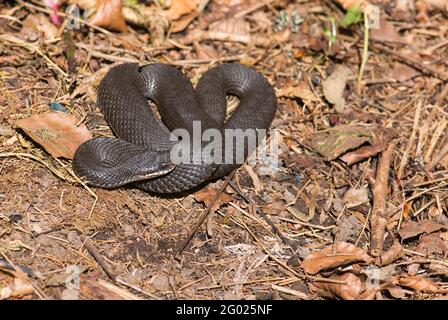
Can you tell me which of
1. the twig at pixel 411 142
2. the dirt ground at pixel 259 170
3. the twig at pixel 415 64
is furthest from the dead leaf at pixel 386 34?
the twig at pixel 411 142

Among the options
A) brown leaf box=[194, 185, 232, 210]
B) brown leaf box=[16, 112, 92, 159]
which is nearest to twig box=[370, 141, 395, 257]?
brown leaf box=[194, 185, 232, 210]

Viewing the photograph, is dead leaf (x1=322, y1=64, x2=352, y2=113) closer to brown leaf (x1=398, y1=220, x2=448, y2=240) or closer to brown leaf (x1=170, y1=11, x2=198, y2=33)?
brown leaf (x1=398, y1=220, x2=448, y2=240)

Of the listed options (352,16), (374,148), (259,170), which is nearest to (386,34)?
(352,16)

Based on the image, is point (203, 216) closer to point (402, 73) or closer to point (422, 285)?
point (422, 285)

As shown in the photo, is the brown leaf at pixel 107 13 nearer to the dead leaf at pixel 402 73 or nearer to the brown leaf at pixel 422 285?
the dead leaf at pixel 402 73

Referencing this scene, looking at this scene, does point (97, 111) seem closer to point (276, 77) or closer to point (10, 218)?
point (10, 218)

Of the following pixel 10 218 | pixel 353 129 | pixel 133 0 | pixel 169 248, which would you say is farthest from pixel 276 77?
pixel 10 218
